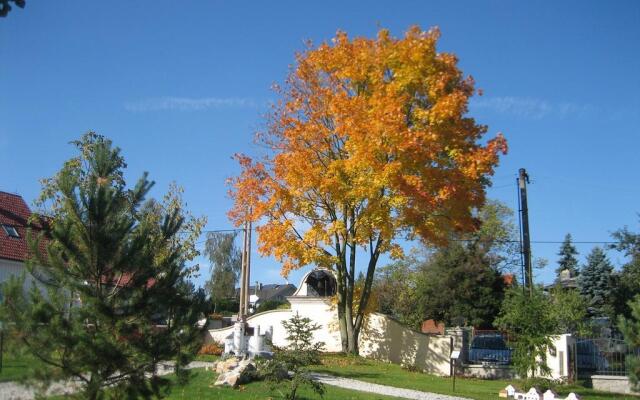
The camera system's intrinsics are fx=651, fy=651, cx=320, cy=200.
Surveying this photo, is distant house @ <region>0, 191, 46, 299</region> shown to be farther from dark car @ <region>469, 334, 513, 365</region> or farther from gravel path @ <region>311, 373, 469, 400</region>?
dark car @ <region>469, 334, 513, 365</region>

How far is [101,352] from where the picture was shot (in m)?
8.43

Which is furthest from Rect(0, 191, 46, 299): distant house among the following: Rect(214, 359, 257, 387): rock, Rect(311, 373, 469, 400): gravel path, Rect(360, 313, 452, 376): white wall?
Rect(311, 373, 469, 400): gravel path

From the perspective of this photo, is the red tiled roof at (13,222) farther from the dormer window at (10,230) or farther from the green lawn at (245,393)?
the green lawn at (245,393)

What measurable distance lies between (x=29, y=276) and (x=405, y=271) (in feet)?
154

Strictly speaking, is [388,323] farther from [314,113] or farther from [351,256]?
[314,113]

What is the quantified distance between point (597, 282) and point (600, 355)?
13.8 metres

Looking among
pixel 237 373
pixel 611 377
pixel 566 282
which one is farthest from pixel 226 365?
pixel 566 282

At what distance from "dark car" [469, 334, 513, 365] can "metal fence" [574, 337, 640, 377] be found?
101 inches

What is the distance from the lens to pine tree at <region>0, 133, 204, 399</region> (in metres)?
8.38

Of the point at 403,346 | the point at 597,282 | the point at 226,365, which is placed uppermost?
the point at 597,282

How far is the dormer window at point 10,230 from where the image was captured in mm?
30516

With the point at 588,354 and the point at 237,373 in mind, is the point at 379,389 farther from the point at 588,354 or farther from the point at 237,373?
the point at 588,354

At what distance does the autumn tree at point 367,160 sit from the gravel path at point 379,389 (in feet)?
20.2

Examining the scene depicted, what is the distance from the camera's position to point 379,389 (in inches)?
657
